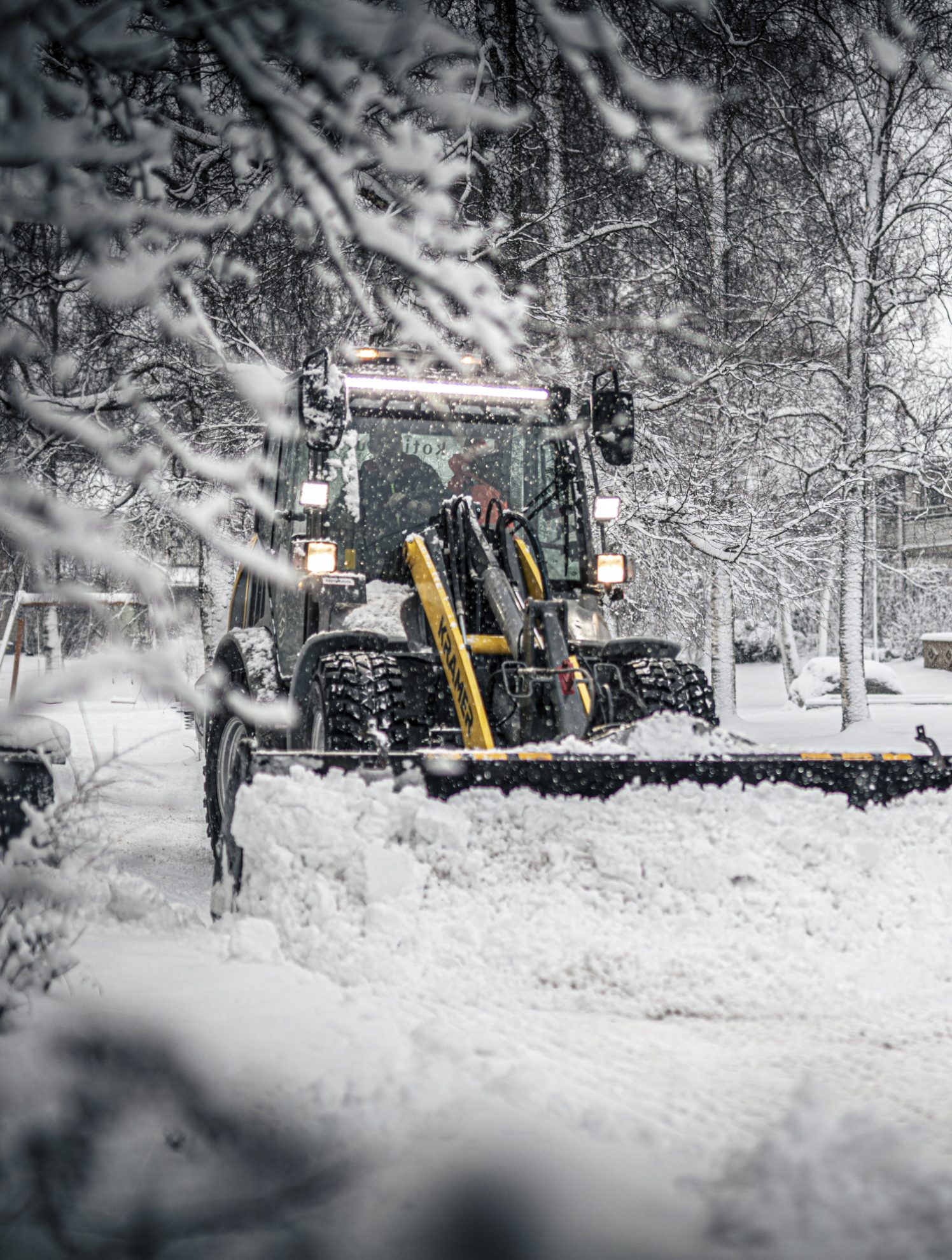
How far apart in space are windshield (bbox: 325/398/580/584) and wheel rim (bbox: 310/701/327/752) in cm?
99

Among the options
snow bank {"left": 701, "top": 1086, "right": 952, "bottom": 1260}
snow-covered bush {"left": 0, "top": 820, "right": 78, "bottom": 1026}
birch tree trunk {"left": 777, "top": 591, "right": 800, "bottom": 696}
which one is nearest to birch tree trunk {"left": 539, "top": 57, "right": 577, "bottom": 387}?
snow-covered bush {"left": 0, "top": 820, "right": 78, "bottom": 1026}

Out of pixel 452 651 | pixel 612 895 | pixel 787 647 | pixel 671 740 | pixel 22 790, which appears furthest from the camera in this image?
pixel 787 647

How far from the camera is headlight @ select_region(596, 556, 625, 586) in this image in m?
6.06

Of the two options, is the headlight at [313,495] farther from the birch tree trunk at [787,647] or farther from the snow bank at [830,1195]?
the birch tree trunk at [787,647]

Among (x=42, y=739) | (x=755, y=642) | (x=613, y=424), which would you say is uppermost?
(x=613, y=424)

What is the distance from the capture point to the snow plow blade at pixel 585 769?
3916 millimetres

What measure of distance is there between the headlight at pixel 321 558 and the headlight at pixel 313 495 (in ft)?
0.65

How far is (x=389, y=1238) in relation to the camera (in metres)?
2.01

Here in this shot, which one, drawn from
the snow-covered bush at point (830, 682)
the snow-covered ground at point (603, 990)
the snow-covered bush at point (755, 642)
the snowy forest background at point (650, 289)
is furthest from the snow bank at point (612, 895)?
the snow-covered bush at point (755, 642)

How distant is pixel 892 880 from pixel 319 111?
10.6 ft

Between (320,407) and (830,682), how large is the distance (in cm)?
2203

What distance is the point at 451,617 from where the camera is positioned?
507 cm

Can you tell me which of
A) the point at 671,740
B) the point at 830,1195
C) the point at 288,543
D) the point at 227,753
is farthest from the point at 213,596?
the point at 830,1195

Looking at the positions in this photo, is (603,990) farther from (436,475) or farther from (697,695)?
(436,475)
